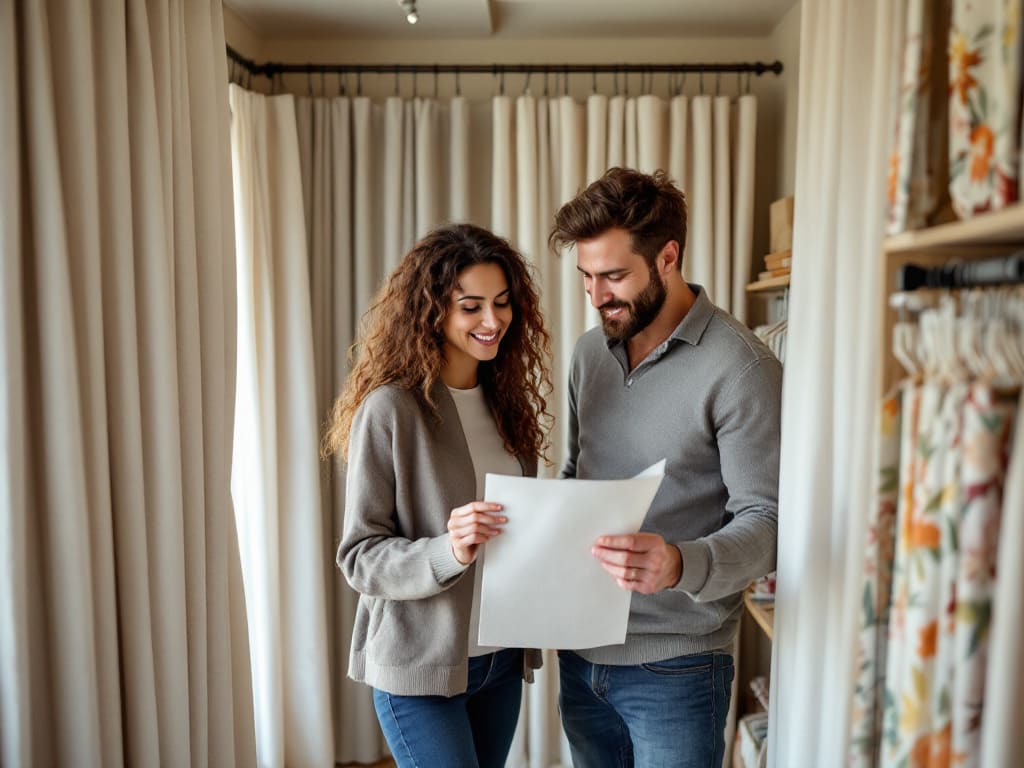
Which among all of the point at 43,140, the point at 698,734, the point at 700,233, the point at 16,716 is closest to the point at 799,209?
the point at 698,734

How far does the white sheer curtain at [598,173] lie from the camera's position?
283 centimetres

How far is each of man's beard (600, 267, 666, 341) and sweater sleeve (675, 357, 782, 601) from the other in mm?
244

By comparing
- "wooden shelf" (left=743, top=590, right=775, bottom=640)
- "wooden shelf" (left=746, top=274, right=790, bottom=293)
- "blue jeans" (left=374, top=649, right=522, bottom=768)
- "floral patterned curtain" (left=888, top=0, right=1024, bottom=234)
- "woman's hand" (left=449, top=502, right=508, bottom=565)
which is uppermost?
"floral patterned curtain" (left=888, top=0, right=1024, bottom=234)

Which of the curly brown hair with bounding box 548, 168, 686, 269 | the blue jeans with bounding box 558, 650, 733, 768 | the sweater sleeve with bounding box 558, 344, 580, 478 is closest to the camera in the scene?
the blue jeans with bounding box 558, 650, 733, 768

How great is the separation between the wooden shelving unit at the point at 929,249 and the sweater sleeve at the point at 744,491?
523 millimetres

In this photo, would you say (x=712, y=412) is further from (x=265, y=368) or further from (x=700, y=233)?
(x=265, y=368)

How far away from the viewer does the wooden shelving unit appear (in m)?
0.83

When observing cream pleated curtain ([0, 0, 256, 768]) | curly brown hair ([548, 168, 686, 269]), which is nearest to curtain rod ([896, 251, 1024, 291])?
curly brown hair ([548, 168, 686, 269])

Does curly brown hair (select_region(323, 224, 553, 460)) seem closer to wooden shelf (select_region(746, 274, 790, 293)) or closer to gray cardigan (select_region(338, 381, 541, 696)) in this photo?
gray cardigan (select_region(338, 381, 541, 696))

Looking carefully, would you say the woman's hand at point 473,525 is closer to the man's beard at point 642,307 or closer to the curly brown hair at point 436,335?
the curly brown hair at point 436,335

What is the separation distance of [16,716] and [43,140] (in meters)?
0.93

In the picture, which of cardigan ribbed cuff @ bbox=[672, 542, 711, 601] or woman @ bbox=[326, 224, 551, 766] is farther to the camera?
woman @ bbox=[326, 224, 551, 766]

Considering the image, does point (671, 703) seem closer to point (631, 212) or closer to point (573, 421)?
point (573, 421)

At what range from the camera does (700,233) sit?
2.85m
